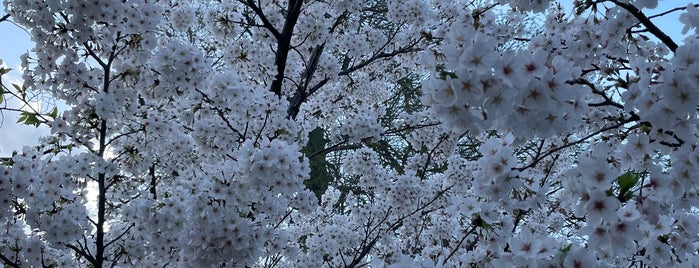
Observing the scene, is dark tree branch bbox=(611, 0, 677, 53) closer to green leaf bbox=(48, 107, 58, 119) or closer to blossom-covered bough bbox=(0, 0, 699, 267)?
blossom-covered bough bbox=(0, 0, 699, 267)

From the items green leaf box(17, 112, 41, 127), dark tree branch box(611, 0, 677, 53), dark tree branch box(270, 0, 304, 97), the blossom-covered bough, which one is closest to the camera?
the blossom-covered bough

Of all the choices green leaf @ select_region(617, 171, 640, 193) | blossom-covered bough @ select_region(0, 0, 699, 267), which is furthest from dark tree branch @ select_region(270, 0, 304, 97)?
green leaf @ select_region(617, 171, 640, 193)

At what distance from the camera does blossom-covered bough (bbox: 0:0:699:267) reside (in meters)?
1.88

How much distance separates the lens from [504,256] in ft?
7.48

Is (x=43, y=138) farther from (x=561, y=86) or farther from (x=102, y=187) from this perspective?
(x=561, y=86)

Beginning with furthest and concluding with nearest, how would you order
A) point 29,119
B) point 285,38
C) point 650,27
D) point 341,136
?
1. point 341,136
2. point 285,38
3. point 29,119
4. point 650,27

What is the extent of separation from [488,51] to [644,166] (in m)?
1.32

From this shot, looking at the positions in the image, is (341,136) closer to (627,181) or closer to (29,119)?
(29,119)

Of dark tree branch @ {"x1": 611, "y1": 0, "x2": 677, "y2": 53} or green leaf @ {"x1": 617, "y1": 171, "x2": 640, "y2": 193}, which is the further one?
dark tree branch @ {"x1": 611, "y1": 0, "x2": 677, "y2": 53}

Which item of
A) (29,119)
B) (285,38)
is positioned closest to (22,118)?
(29,119)

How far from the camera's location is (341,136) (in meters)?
6.38

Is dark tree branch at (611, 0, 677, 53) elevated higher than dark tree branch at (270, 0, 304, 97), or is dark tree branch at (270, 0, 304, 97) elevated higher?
dark tree branch at (270, 0, 304, 97)

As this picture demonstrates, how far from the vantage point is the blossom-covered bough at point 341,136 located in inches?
73.8

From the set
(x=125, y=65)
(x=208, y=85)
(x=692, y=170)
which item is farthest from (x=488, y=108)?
(x=125, y=65)
